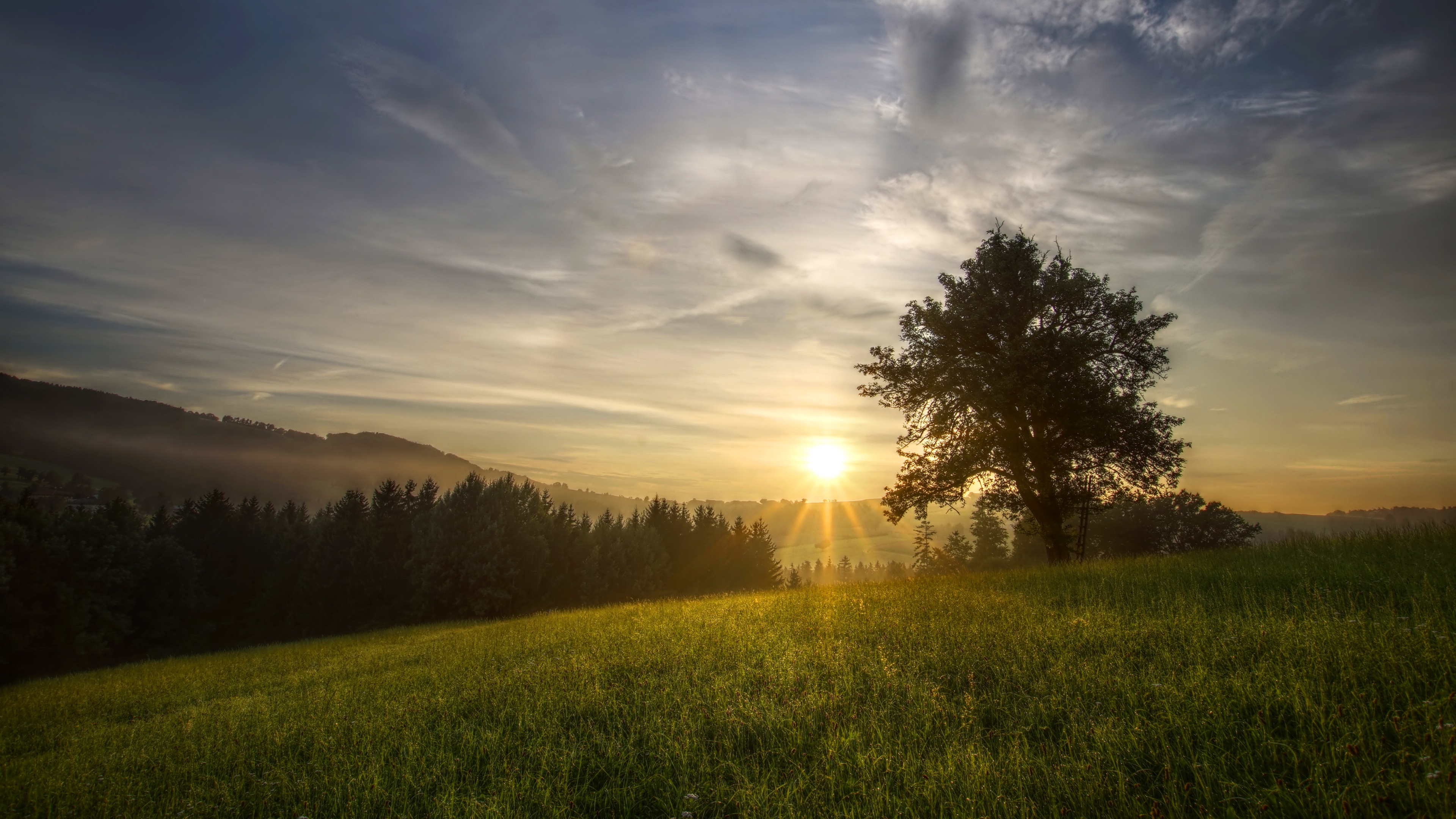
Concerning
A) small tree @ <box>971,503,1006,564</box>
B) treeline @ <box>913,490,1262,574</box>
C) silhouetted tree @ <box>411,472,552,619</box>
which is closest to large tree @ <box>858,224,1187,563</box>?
treeline @ <box>913,490,1262,574</box>

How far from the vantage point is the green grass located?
379cm

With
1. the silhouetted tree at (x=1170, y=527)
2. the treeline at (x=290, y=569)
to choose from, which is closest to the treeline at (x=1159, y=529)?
the silhouetted tree at (x=1170, y=527)

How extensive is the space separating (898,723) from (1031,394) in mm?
16580

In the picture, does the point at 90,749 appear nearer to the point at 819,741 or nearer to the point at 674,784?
the point at 674,784

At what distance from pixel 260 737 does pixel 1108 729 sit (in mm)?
9114

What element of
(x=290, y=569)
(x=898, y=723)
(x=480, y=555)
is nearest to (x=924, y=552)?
(x=480, y=555)

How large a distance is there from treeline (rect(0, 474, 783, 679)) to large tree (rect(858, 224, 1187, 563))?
2844 centimetres

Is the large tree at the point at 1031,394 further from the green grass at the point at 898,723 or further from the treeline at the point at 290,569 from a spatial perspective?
the treeline at the point at 290,569

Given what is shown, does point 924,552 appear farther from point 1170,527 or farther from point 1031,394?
point 1031,394

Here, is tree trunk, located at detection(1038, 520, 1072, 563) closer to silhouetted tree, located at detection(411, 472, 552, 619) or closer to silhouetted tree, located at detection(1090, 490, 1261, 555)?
silhouetted tree, located at detection(1090, 490, 1261, 555)

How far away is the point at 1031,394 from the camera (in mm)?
19047

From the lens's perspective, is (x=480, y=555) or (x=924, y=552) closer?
(x=480, y=555)

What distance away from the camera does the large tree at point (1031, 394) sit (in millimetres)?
19250

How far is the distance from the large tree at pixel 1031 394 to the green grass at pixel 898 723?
30.8ft
